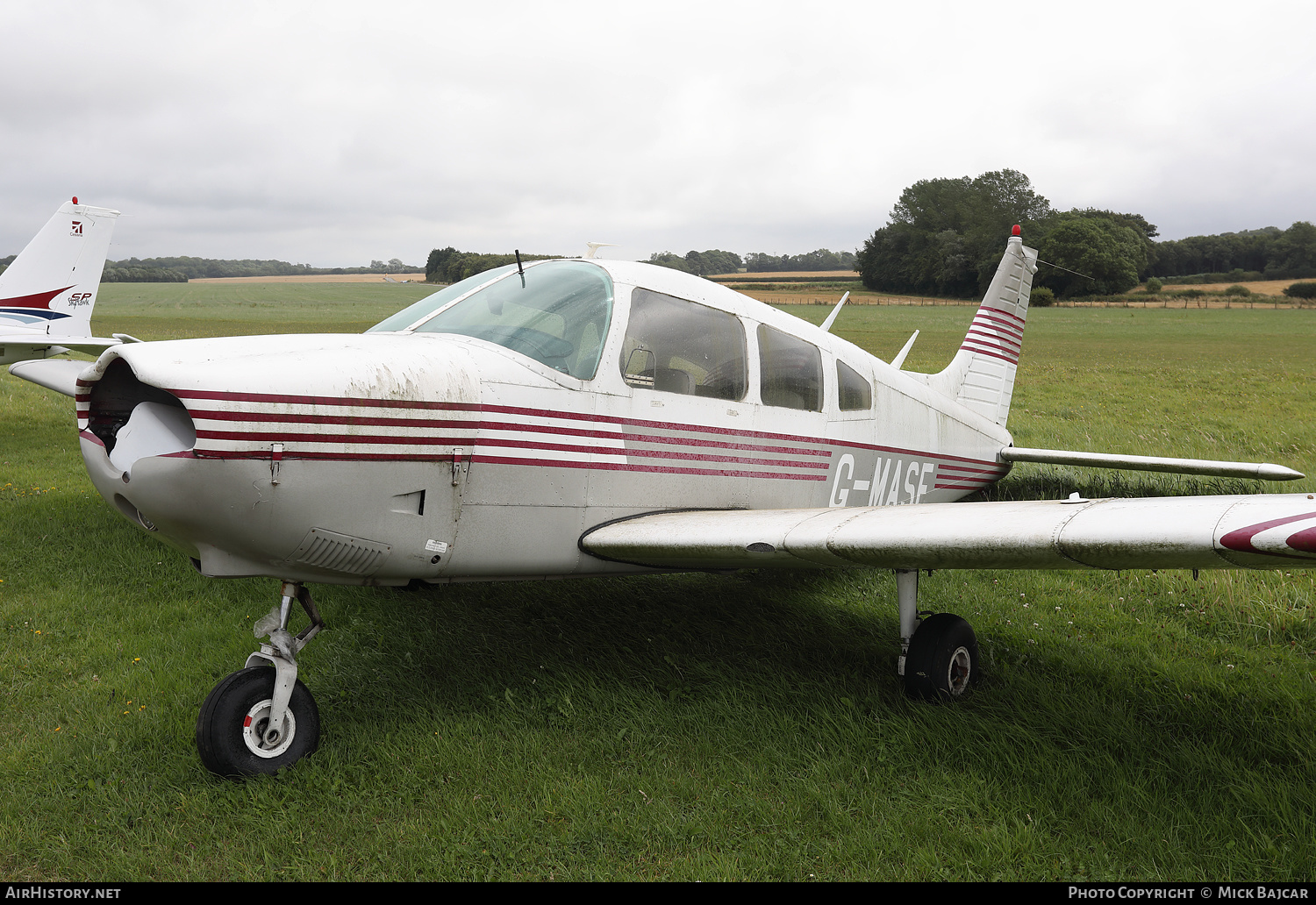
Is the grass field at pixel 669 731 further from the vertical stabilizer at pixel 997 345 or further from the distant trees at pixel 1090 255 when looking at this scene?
the distant trees at pixel 1090 255

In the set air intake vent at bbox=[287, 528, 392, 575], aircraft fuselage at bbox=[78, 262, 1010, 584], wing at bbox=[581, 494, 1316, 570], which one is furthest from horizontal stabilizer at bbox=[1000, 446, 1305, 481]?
air intake vent at bbox=[287, 528, 392, 575]

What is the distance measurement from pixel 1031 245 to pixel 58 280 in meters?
79.4

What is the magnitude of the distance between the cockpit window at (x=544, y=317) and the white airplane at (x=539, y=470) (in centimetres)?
1

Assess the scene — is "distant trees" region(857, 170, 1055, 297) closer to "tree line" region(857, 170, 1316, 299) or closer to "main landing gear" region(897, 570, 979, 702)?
"tree line" region(857, 170, 1316, 299)

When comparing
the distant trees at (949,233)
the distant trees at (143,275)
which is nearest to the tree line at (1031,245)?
the distant trees at (949,233)

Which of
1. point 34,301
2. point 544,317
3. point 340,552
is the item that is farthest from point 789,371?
point 34,301

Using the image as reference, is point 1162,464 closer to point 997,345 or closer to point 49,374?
point 997,345

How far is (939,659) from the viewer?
4.06 metres

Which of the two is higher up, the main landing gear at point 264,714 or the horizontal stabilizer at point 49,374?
the horizontal stabilizer at point 49,374

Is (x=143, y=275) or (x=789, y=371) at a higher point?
(x=143, y=275)

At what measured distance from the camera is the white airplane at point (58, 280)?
13.9 meters

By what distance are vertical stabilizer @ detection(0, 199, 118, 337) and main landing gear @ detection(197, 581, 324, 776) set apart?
1437 cm

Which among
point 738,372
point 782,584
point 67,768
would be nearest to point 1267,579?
point 782,584

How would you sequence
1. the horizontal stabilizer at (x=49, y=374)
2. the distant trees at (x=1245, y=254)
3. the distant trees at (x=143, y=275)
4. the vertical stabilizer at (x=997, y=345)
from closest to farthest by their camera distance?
the vertical stabilizer at (x=997, y=345)
the horizontal stabilizer at (x=49, y=374)
the distant trees at (x=1245, y=254)
the distant trees at (x=143, y=275)
